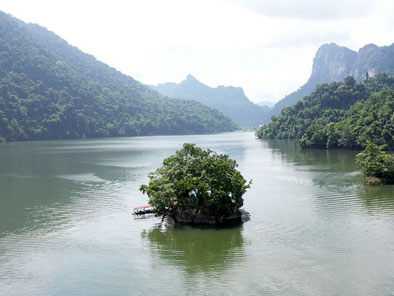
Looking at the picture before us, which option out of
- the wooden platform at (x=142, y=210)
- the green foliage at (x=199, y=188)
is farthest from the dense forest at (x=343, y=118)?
the wooden platform at (x=142, y=210)

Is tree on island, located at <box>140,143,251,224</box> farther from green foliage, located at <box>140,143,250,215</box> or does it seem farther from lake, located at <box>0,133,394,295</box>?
lake, located at <box>0,133,394,295</box>

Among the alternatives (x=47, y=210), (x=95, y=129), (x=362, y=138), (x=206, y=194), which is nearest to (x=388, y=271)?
(x=206, y=194)

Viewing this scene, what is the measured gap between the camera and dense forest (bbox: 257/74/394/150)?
92.3 m

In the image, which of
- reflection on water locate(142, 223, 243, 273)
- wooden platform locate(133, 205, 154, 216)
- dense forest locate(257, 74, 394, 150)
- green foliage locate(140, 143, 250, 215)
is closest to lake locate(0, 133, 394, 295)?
reflection on water locate(142, 223, 243, 273)

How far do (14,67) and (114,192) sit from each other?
157239 millimetres

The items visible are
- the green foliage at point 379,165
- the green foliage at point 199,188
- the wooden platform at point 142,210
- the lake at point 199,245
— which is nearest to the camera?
the lake at point 199,245

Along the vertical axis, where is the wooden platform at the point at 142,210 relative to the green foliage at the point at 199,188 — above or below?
below

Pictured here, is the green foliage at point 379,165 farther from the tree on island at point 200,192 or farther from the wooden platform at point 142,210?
the wooden platform at point 142,210

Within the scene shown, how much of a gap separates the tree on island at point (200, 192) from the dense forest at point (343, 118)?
62.1 metres

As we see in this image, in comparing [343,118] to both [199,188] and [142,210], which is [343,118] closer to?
[142,210]

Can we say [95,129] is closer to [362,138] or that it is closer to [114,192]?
[362,138]

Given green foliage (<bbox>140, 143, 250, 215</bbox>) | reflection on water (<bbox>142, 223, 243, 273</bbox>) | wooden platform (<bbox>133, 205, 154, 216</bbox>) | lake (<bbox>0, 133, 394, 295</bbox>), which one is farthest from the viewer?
wooden platform (<bbox>133, 205, 154, 216</bbox>)

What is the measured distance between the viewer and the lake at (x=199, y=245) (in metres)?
21.9

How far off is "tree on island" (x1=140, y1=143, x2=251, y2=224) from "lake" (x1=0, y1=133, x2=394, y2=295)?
4.56 ft
